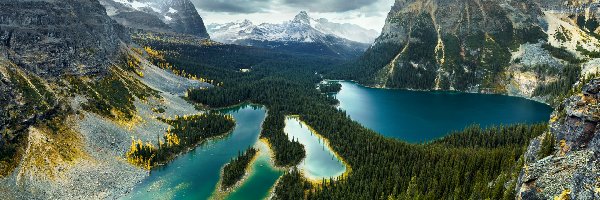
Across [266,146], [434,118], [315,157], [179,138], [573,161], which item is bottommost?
[266,146]

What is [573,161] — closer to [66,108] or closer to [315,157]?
[315,157]

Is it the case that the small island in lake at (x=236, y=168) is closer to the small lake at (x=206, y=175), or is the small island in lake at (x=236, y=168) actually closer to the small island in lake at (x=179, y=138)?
the small lake at (x=206, y=175)

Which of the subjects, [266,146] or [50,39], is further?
[50,39]

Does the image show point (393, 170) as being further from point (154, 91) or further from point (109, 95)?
point (154, 91)

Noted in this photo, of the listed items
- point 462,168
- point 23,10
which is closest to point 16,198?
point 23,10

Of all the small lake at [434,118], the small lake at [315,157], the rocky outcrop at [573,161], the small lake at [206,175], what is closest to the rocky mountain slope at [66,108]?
the small lake at [206,175]

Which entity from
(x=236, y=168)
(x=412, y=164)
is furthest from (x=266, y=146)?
(x=412, y=164)
